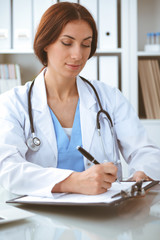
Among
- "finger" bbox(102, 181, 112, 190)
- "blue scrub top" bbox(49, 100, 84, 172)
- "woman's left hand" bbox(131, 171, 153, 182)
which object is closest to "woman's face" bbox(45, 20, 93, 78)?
"blue scrub top" bbox(49, 100, 84, 172)

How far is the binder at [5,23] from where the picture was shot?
2578 mm

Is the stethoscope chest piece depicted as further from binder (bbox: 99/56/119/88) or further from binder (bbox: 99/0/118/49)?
binder (bbox: 99/0/118/49)

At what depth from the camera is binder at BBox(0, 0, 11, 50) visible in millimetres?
2578

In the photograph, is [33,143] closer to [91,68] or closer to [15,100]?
[15,100]

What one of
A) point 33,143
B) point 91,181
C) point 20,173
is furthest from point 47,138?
point 91,181

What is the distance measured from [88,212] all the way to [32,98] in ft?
2.41

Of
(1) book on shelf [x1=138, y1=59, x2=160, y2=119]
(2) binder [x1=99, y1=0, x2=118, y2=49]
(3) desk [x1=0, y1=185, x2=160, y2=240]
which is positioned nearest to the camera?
(3) desk [x1=0, y1=185, x2=160, y2=240]

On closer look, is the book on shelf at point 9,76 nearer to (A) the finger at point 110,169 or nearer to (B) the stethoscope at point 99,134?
(B) the stethoscope at point 99,134

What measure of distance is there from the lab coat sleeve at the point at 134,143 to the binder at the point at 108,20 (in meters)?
1.02

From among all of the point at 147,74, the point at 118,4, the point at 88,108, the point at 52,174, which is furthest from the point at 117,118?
the point at 118,4

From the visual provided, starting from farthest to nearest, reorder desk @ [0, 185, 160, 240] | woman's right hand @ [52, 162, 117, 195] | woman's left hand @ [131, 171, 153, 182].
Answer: woman's left hand @ [131, 171, 153, 182]
woman's right hand @ [52, 162, 117, 195]
desk @ [0, 185, 160, 240]

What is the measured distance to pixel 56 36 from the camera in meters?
1.46

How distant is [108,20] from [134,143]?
1.31 meters

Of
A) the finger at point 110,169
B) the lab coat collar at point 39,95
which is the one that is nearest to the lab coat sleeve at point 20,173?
the finger at point 110,169
